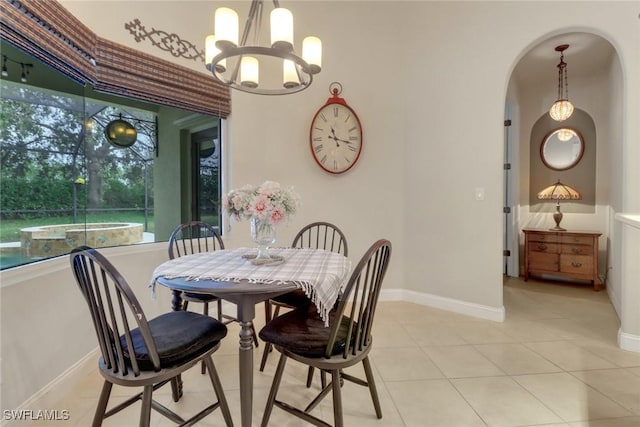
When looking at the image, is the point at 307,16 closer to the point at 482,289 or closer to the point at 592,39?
the point at 592,39

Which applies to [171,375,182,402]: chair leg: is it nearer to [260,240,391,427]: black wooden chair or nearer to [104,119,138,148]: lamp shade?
[260,240,391,427]: black wooden chair

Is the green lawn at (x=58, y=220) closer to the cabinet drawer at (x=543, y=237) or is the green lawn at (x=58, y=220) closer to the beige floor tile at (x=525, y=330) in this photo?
the beige floor tile at (x=525, y=330)

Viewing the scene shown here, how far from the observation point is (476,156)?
2.95 m

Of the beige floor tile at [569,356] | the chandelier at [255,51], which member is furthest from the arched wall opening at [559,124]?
the chandelier at [255,51]

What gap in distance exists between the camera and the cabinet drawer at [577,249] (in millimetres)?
3822

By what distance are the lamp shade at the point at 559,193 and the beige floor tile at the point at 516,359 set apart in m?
2.65

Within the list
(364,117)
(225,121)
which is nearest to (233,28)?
(225,121)

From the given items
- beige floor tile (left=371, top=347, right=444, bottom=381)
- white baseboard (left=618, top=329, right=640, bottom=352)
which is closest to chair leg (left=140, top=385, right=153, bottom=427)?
beige floor tile (left=371, top=347, right=444, bottom=381)

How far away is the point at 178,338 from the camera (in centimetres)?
137

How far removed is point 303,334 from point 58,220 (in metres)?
1.77

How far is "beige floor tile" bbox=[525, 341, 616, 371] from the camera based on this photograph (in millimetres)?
2100

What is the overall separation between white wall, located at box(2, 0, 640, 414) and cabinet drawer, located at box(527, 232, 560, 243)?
67.8 inches

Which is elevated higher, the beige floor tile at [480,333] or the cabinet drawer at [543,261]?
the cabinet drawer at [543,261]

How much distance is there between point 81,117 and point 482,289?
3577 millimetres
